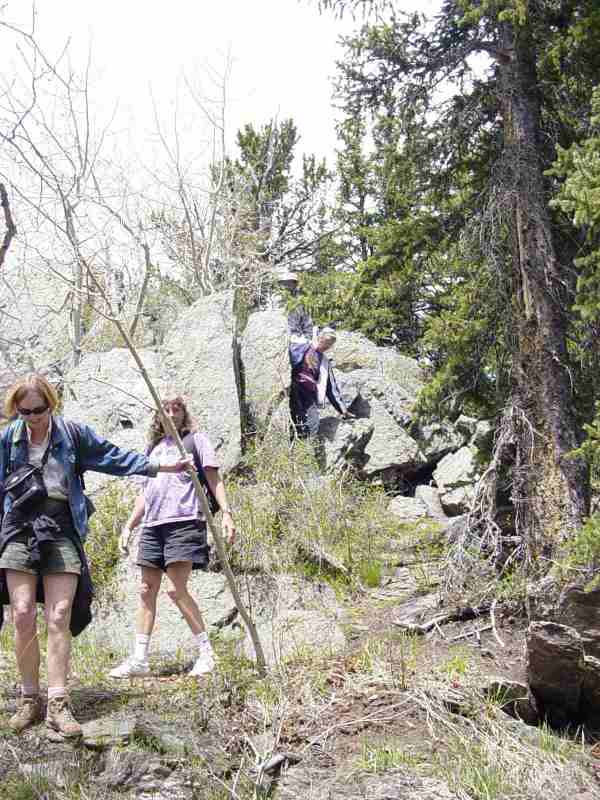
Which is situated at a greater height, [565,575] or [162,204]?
[162,204]

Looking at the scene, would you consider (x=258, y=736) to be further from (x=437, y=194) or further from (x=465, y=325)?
(x=437, y=194)

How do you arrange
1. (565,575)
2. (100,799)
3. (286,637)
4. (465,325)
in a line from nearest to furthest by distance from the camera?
1. (100,799)
2. (565,575)
3. (286,637)
4. (465,325)

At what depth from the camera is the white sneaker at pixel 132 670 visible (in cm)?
601

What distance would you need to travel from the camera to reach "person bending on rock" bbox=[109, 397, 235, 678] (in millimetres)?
6000

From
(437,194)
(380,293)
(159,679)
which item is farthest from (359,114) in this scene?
(159,679)

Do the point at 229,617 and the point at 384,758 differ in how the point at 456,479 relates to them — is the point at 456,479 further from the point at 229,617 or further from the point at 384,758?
the point at 384,758

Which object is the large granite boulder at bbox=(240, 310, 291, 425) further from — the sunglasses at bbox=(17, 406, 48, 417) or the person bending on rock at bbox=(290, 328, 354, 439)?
the sunglasses at bbox=(17, 406, 48, 417)

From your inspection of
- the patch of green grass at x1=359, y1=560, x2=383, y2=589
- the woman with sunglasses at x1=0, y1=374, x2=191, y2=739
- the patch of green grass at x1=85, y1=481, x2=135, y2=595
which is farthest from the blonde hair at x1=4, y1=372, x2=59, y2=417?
the patch of green grass at x1=359, y1=560, x2=383, y2=589

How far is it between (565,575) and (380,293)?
3.41m

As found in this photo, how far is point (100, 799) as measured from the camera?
4.19 m

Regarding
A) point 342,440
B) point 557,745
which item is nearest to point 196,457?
point 557,745

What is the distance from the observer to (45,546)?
4742mm

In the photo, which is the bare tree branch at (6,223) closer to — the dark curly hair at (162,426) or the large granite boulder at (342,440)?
the dark curly hair at (162,426)

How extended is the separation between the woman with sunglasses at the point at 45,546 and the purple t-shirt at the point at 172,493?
3.58 feet
